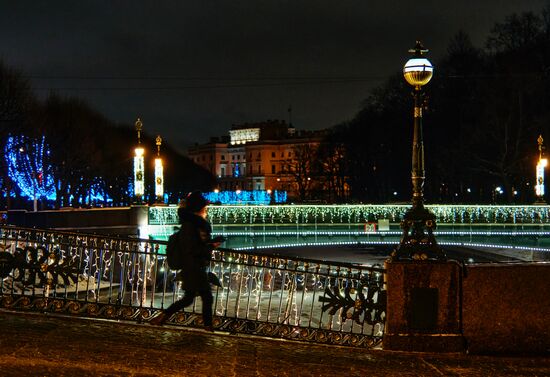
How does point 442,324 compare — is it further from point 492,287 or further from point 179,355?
Answer: point 179,355

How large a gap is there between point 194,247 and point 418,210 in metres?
3.34

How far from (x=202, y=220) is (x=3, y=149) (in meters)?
52.0

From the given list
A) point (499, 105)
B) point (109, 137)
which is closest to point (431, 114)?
point (499, 105)

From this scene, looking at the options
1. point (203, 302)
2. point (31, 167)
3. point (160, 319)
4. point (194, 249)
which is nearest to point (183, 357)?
point (194, 249)

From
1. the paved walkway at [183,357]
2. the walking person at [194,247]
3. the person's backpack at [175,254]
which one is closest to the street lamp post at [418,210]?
the paved walkway at [183,357]

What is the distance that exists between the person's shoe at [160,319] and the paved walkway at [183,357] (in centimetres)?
25

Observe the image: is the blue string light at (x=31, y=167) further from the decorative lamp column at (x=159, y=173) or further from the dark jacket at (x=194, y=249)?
the dark jacket at (x=194, y=249)

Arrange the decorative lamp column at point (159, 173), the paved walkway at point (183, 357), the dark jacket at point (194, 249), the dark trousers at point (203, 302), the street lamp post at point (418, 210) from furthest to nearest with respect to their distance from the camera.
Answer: the decorative lamp column at point (159, 173)
the dark trousers at point (203, 302)
the street lamp post at point (418, 210)
the dark jacket at point (194, 249)
the paved walkway at point (183, 357)

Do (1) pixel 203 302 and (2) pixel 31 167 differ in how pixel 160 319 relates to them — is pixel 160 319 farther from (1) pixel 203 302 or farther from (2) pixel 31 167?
(2) pixel 31 167

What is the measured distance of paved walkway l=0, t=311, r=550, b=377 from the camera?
8742 mm

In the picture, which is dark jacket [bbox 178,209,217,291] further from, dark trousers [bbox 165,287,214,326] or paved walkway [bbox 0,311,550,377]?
paved walkway [bbox 0,311,550,377]

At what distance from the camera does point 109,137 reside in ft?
267

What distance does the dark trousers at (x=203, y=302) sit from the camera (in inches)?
440

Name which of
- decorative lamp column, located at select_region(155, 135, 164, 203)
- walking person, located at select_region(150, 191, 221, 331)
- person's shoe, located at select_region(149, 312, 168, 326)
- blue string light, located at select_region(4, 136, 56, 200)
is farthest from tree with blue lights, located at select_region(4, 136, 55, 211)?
walking person, located at select_region(150, 191, 221, 331)
